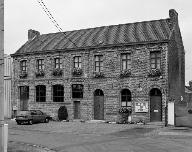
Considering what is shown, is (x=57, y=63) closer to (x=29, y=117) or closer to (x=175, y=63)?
(x=29, y=117)

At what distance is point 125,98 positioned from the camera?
33.0 metres

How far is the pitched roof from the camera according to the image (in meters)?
33.0

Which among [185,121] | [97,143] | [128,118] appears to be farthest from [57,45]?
[97,143]

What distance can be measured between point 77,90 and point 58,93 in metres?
2.44

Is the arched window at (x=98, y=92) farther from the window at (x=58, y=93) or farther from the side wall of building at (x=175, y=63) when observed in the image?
the side wall of building at (x=175, y=63)

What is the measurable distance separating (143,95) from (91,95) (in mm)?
5578

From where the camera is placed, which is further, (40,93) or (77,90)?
(40,93)

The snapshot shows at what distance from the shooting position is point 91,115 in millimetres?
34469

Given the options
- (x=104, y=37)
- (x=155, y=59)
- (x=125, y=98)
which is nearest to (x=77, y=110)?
(x=125, y=98)

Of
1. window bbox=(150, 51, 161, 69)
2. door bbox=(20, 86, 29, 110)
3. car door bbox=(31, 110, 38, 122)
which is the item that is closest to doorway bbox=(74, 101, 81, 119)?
car door bbox=(31, 110, 38, 122)

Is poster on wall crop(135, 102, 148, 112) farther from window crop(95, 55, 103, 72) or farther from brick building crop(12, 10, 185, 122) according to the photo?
window crop(95, 55, 103, 72)

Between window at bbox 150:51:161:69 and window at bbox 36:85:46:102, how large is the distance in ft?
42.0

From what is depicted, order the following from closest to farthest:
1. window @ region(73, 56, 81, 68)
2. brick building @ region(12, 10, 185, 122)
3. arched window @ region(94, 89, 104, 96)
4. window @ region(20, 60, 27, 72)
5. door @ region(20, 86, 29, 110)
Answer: brick building @ region(12, 10, 185, 122), arched window @ region(94, 89, 104, 96), window @ region(73, 56, 81, 68), door @ region(20, 86, 29, 110), window @ region(20, 60, 27, 72)

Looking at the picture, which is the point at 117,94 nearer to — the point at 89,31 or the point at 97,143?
the point at 89,31
